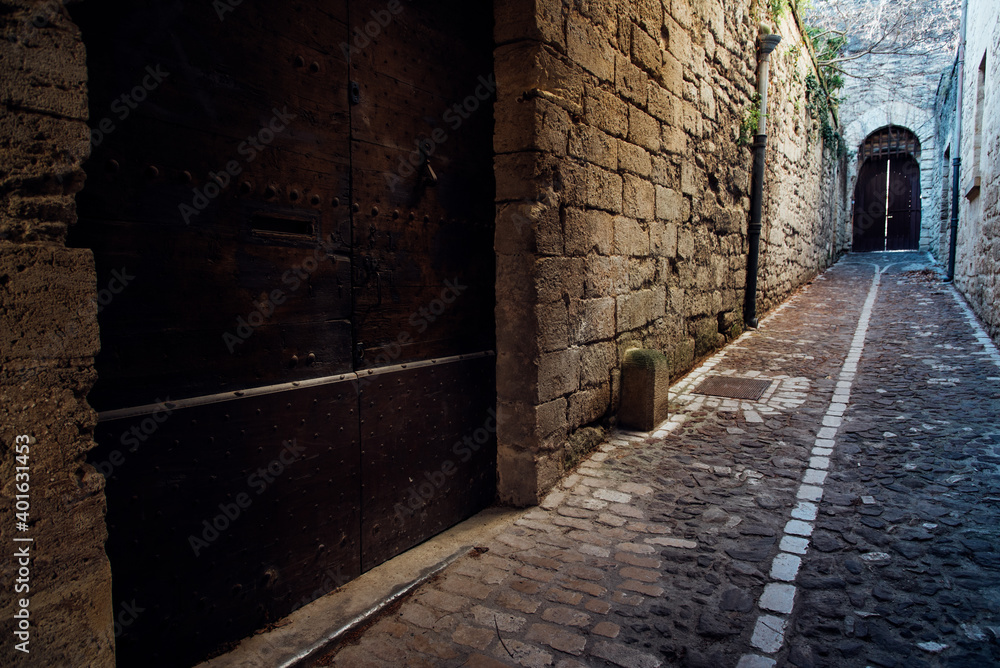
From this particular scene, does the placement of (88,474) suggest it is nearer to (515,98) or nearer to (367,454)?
(367,454)

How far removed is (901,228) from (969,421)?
20631mm

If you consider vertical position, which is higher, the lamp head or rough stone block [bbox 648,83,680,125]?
the lamp head

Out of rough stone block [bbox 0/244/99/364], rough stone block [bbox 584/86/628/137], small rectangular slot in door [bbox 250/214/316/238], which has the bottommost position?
rough stone block [bbox 0/244/99/364]

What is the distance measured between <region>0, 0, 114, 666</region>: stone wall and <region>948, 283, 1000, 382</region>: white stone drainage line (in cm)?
649

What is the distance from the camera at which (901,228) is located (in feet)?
67.4

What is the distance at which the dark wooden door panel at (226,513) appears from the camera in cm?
171

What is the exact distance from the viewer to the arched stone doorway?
2000cm

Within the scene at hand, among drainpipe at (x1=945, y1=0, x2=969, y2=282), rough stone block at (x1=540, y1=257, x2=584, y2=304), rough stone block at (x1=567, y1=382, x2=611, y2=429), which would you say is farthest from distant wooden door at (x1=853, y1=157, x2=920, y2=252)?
rough stone block at (x1=540, y1=257, x2=584, y2=304)

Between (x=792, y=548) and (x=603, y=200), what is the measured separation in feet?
8.00

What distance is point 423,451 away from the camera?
9.31ft

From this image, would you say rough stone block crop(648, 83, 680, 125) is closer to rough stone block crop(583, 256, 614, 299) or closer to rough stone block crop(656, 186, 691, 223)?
rough stone block crop(656, 186, 691, 223)

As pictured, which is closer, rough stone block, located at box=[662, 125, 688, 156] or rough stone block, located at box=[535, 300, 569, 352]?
rough stone block, located at box=[535, 300, 569, 352]

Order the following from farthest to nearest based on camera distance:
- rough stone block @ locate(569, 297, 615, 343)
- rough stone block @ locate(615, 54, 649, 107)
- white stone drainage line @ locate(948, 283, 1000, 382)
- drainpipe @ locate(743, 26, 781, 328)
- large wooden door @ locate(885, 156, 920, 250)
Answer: large wooden door @ locate(885, 156, 920, 250) < drainpipe @ locate(743, 26, 781, 328) < white stone drainage line @ locate(948, 283, 1000, 382) < rough stone block @ locate(615, 54, 649, 107) < rough stone block @ locate(569, 297, 615, 343)

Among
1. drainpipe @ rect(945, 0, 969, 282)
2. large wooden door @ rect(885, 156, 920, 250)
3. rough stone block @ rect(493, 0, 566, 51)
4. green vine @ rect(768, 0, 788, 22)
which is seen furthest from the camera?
large wooden door @ rect(885, 156, 920, 250)
